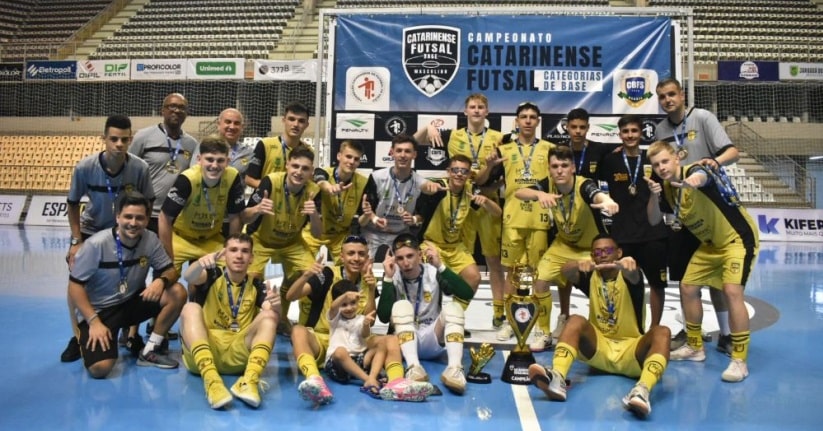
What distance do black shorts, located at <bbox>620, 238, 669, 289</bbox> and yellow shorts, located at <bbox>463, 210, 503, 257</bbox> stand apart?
1.15m

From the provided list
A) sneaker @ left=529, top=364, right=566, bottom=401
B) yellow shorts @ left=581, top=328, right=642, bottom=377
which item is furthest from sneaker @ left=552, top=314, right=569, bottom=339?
sneaker @ left=529, top=364, right=566, bottom=401

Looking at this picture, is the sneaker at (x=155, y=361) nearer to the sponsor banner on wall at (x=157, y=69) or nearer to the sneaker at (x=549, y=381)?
the sneaker at (x=549, y=381)

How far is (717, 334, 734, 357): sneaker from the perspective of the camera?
5287 mm

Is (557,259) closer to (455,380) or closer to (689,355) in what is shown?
(689,355)

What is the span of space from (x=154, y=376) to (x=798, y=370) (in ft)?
16.1

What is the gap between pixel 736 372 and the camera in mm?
4438

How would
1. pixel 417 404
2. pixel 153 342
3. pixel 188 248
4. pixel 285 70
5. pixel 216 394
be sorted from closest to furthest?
pixel 216 394 → pixel 417 404 → pixel 153 342 → pixel 188 248 → pixel 285 70

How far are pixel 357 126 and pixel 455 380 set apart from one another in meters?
3.94

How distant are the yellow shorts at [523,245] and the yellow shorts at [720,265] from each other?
122cm

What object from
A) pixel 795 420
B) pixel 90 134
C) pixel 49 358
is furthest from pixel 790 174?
pixel 90 134

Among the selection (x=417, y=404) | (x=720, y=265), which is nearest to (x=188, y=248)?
(x=417, y=404)

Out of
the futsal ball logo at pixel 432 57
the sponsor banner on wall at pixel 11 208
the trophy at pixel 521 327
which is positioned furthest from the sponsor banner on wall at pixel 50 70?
the trophy at pixel 521 327

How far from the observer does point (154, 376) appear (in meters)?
4.34

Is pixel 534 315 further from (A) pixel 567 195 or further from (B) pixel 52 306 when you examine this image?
(B) pixel 52 306
